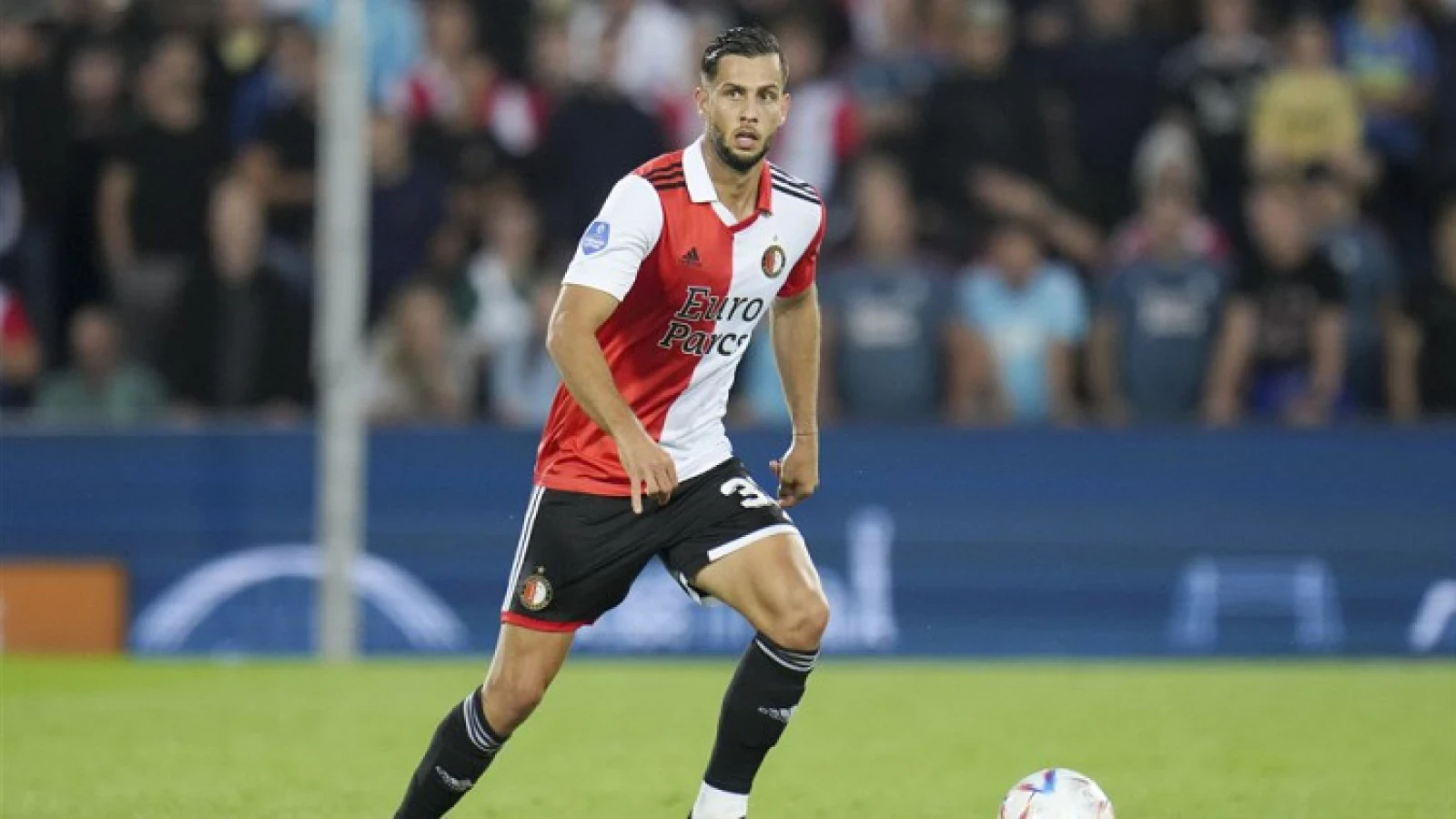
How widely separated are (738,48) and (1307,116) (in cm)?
952

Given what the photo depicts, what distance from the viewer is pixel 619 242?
20.9ft

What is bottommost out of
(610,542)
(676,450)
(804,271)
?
(610,542)

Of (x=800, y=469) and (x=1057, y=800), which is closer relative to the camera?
(x=1057, y=800)

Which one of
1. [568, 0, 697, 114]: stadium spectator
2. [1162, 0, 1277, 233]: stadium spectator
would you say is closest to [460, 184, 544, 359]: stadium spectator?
[568, 0, 697, 114]: stadium spectator

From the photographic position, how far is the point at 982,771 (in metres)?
9.11

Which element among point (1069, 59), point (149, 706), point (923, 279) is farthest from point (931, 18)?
point (149, 706)

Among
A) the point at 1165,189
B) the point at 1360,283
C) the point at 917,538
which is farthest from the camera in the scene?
the point at 1165,189

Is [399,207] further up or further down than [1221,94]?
further down

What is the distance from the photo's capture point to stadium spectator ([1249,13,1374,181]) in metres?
15.1

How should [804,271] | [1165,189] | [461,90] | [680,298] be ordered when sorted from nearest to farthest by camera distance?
[680,298] < [804,271] < [1165,189] < [461,90]

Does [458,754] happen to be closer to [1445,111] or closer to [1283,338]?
[1283,338]

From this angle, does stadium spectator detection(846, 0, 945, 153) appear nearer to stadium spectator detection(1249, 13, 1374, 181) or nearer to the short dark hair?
stadium spectator detection(1249, 13, 1374, 181)

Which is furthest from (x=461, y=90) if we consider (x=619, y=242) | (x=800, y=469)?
(x=619, y=242)

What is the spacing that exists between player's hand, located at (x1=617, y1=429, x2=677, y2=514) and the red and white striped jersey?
314 mm
